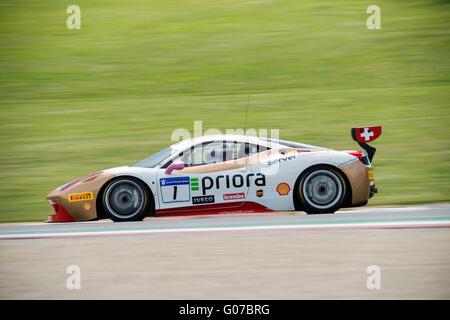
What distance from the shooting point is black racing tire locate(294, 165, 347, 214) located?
7.62 metres

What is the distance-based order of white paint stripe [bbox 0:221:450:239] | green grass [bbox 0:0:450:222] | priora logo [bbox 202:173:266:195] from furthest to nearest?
green grass [bbox 0:0:450:222], priora logo [bbox 202:173:266:195], white paint stripe [bbox 0:221:450:239]

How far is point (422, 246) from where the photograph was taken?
18.5 feet

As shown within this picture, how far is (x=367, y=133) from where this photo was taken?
7871 mm

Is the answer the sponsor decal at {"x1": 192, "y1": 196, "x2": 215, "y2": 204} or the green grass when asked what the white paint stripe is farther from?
the green grass

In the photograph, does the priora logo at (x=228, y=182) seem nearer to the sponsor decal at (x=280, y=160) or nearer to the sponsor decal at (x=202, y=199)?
the sponsor decal at (x=202, y=199)

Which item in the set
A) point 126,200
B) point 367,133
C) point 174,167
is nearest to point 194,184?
point 174,167

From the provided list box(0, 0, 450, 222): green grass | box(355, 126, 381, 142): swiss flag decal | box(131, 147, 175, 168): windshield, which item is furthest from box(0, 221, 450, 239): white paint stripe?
box(0, 0, 450, 222): green grass

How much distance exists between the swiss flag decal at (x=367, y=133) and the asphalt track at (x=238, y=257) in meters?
1.06

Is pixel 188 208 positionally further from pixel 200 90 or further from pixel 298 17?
pixel 298 17

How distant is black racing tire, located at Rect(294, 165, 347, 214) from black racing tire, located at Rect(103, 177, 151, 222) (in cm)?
210

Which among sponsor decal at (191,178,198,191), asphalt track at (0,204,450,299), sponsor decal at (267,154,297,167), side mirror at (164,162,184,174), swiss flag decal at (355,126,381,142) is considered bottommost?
asphalt track at (0,204,450,299)

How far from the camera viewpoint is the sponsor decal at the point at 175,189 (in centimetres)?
761

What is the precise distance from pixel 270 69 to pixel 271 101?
6.48 feet

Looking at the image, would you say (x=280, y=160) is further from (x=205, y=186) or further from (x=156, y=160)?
(x=156, y=160)
